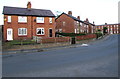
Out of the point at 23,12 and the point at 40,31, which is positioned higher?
the point at 23,12

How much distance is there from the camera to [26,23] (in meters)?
27.6

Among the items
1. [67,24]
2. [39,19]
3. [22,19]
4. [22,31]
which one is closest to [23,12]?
[22,19]

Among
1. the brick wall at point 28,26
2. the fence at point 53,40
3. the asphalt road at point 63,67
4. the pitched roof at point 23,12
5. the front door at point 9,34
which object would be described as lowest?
the asphalt road at point 63,67

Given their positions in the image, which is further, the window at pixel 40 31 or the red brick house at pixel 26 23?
the window at pixel 40 31

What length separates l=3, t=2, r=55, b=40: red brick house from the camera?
85.0ft

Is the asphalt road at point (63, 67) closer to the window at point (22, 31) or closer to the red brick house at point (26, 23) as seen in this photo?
the red brick house at point (26, 23)

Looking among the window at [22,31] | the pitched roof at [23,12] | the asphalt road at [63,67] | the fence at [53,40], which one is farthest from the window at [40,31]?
the asphalt road at [63,67]

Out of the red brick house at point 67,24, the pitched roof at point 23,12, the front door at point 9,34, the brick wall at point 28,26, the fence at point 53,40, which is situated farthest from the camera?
the red brick house at point 67,24

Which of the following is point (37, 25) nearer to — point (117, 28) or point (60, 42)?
point (60, 42)

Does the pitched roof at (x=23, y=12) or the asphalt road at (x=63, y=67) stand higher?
the pitched roof at (x=23, y=12)

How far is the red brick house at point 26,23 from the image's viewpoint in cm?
2591

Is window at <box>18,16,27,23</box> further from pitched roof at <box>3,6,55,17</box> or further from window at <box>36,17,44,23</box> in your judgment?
window at <box>36,17,44,23</box>

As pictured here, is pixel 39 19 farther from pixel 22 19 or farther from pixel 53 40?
pixel 53 40

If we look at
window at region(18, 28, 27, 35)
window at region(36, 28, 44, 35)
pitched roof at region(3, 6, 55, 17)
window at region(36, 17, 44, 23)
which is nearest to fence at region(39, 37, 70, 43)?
window at region(36, 28, 44, 35)
